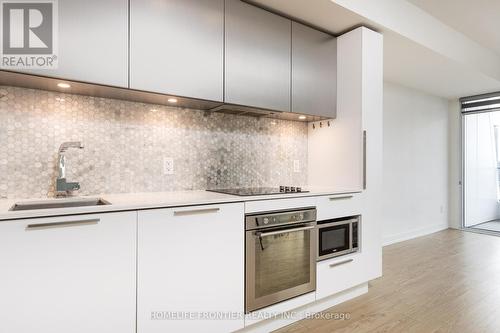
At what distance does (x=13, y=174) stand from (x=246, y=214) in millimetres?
1391

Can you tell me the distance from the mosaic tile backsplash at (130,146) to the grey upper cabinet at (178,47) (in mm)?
406

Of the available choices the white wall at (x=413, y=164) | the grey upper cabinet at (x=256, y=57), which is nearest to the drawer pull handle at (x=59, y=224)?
the grey upper cabinet at (x=256, y=57)

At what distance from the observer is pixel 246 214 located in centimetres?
183

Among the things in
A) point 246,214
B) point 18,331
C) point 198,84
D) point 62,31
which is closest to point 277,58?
point 198,84

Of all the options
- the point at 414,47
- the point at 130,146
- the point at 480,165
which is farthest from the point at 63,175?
the point at 480,165

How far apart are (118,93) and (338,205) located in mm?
1832

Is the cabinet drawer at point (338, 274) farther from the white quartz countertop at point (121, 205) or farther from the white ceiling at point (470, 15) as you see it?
the white ceiling at point (470, 15)

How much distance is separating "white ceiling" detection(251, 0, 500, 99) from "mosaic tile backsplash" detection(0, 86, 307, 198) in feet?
3.19

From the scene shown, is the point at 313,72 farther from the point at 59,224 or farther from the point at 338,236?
the point at 59,224

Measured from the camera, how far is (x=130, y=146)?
6.69 ft

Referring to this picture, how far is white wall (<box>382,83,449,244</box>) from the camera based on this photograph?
4.21 m

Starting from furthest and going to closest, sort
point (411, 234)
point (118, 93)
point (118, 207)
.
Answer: point (411, 234) < point (118, 93) < point (118, 207)

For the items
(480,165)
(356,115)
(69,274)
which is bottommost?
(69,274)

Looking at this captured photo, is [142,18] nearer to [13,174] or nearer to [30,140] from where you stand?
[30,140]
